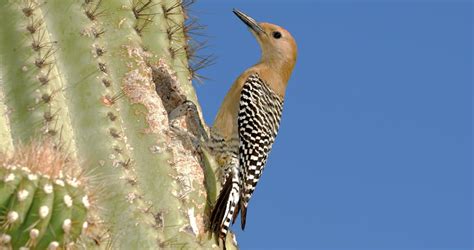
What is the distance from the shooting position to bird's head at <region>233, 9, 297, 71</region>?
8.38m

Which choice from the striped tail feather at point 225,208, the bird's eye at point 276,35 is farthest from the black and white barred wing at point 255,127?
the bird's eye at point 276,35

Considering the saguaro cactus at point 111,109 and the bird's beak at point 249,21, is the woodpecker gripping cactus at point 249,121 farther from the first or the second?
the saguaro cactus at point 111,109

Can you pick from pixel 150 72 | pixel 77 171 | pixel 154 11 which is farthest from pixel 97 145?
pixel 77 171

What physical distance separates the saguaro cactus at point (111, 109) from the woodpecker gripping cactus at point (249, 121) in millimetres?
269

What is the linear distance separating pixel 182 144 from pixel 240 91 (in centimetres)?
156

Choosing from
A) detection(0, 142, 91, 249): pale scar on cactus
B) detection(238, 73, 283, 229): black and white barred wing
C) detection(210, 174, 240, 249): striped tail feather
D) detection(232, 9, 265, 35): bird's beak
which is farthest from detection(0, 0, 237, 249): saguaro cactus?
detection(232, 9, 265, 35): bird's beak

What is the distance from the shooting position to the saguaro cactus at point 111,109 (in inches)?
210

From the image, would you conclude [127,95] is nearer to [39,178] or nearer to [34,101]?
[34,101]

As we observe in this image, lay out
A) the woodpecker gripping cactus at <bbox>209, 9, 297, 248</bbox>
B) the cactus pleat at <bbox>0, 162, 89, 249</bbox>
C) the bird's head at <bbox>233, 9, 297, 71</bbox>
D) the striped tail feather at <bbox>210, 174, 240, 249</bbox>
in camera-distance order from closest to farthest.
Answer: the cactus pleat at <bbox>0, 162, 89, 249</bbox> < the striped tail feather at <bbox>210, 174, 240, 249</bbox> < the woodpecker gripping cactus at <bbox>209, 9, 297, 248</bbox> < the bird's head at <bbox>233, 9, 297, 71</bbox>

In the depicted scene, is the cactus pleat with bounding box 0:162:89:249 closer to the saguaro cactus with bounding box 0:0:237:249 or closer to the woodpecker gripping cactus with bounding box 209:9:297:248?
the saguaro cactus with bounding box 0:0:237:249

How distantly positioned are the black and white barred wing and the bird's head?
41 centimetres

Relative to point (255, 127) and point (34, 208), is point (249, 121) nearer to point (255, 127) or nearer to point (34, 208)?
point (255, 127)

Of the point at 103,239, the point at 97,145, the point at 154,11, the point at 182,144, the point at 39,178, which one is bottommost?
the point at 39,178

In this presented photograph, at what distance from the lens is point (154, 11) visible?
20.7ft
